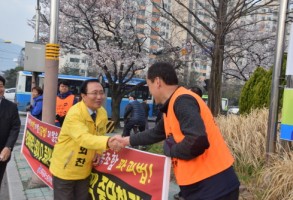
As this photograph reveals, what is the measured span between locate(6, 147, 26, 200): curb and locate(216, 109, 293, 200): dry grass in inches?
131

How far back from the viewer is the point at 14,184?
616 centimetres

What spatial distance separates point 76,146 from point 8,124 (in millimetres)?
1606

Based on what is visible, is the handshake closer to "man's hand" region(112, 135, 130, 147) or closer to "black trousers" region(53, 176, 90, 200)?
"man's hand" region(112, 135, 130, 147)

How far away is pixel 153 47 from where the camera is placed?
21.4m

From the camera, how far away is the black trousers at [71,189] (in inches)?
132

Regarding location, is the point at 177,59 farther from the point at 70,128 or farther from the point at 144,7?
the point at 70,128

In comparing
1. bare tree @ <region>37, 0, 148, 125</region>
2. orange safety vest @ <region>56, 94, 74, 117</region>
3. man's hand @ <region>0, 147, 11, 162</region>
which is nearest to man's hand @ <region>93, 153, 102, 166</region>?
man's hand @ <region>0, 147, 11, 162</region>

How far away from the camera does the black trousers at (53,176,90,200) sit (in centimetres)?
335

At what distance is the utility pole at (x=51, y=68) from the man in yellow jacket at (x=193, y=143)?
385 centimetres

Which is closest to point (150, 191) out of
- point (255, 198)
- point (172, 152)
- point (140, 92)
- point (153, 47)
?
point (172, 152)

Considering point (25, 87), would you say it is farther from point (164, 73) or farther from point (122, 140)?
point (164, 73)

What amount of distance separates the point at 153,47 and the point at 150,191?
1896cm

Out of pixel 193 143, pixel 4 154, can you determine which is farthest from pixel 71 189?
pixel 193 143

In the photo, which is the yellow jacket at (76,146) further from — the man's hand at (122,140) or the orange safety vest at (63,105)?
the orange safety vest at (63,105)
